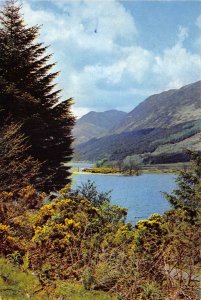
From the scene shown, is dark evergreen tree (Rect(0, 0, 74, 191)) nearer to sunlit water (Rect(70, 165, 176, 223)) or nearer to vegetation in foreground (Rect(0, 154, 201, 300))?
sunlit water (Rect(70, 165, 176, 223))

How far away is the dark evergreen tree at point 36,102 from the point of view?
3003 cm

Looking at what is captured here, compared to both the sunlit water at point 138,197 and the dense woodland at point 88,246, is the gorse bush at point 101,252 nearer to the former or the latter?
the dense woodland at point 88,246

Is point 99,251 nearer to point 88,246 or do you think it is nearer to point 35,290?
point 88,246

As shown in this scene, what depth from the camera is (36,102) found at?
97.4 ft

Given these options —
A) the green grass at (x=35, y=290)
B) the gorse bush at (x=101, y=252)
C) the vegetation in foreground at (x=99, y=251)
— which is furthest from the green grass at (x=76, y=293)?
the gorse bush at (x=101, y=252)

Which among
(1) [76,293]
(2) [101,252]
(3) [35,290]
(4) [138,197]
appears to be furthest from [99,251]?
(4) [138,197]

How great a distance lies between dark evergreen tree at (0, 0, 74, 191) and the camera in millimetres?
30031

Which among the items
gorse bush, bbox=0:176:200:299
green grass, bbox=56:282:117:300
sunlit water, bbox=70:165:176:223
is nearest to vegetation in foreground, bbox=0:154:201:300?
gorse bush, bbox=0:176:200:299

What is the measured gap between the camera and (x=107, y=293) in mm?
11203

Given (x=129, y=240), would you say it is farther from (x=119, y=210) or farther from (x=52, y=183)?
(x=52, y=183)

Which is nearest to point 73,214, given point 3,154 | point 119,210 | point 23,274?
point 119,210

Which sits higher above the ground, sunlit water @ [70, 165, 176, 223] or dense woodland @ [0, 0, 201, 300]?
dense woodland @ [0, 0, 201, 300]

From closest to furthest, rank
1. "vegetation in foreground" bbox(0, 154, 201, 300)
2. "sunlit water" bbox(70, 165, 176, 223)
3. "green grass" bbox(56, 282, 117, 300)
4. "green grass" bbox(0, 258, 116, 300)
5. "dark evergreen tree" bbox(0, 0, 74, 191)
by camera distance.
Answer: "green grass" bbox(0, 258, 116, 300), "green grass" bbox(56, 282, 117, 300), "vegetation in foreground" bbox(0, 154, 201, 300), "dark evergreen tree" bbox(0, 0, 74, 191), "sunlit water" bbox(70, 165, 176, 223)

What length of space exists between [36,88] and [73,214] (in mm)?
18329
